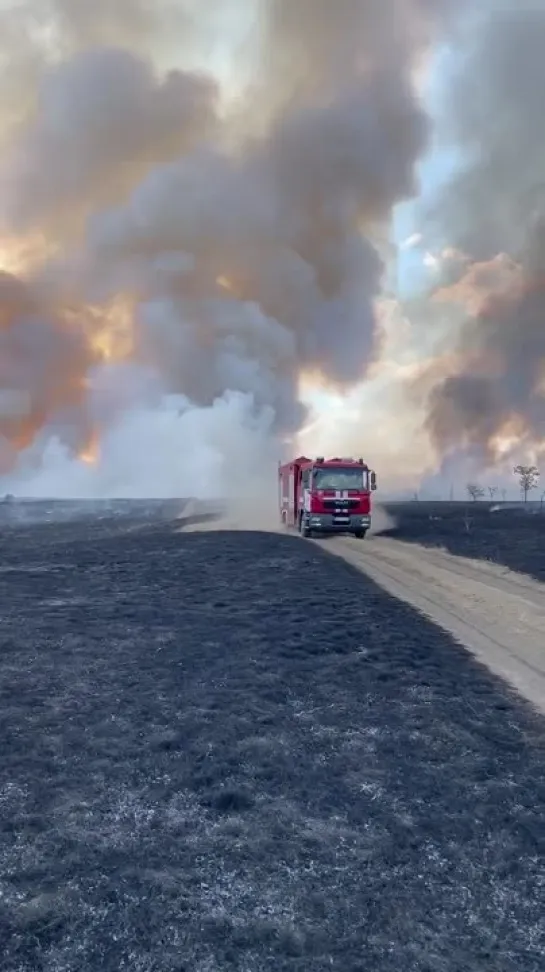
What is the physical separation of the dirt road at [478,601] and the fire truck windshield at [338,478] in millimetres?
5701

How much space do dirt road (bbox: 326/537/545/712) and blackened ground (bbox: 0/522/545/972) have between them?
85 centimetres

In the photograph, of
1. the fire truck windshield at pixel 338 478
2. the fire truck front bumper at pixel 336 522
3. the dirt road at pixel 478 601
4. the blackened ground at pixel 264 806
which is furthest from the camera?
the fire truck front bumper at pixel 336 522

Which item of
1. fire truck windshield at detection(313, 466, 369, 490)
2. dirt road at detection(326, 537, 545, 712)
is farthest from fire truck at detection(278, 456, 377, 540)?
dirt road at detection(326, 537, 545, 712)

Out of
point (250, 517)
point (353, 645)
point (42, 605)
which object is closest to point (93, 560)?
point (42, 605)

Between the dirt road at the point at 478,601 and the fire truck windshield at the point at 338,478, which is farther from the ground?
the fire truck windshield at the point at 338,478

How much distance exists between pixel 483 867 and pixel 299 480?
35.9 m

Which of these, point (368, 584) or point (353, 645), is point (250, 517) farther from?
point (353, 645)

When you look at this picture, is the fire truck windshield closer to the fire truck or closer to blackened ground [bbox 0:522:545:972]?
the fire truck

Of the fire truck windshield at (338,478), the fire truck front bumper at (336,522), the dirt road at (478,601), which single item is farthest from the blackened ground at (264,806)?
the fire truck front bumper at (336,522)

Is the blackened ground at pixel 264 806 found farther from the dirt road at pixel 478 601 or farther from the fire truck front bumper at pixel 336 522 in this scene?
the fire truck front bumper at pixel 336 522

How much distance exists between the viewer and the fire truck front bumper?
37.6 meters

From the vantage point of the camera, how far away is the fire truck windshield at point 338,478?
37250 mm

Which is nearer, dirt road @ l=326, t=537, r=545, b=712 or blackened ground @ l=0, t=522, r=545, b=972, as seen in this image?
blackened ground @ l=0, t=522, r=545, b=972

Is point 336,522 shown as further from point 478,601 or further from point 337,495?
point 478,601
